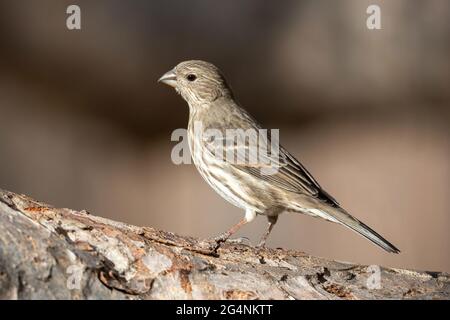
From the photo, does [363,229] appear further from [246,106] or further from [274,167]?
[246,106]

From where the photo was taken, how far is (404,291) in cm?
405

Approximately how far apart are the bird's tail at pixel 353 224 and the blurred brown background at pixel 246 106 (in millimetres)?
4073

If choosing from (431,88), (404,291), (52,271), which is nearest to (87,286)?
(52,271)

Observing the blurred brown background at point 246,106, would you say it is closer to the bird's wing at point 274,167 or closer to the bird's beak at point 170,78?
the bird's beak at point 170,78

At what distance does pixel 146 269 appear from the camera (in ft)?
12.3

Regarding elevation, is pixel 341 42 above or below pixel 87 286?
above

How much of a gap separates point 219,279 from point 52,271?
0.84 m

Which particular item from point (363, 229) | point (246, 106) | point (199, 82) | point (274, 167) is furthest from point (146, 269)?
→ point (246, 106)

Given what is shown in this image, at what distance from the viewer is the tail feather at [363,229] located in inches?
192

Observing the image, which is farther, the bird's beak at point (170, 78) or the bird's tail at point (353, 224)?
the bird's beak at point (170, 78)

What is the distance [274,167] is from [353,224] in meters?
0.77

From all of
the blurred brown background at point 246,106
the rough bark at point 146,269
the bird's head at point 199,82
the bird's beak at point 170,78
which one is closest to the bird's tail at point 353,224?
the rough bark at point 146,269

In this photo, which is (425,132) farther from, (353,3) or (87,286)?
(87,286)

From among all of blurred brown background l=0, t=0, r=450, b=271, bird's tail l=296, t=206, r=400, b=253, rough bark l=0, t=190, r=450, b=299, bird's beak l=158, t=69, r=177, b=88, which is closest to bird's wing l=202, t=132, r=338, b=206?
bird's tail l=296, t=206, r=400, b=253
